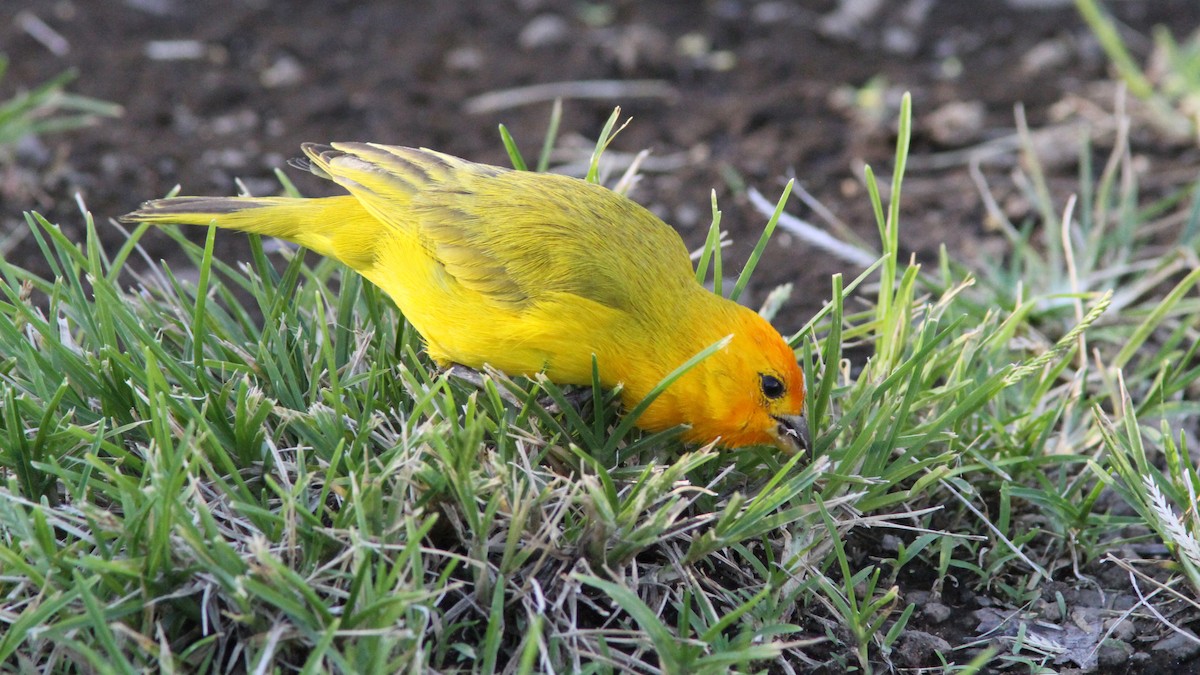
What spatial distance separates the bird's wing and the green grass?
0.68ft

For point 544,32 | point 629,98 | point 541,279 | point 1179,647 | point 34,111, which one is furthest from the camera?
point 544,32

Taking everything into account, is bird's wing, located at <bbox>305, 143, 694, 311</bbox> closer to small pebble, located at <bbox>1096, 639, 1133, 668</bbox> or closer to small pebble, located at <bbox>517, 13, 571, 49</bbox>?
small pebble, located at <bbox>1096, 639, 1133, 668</bbox>

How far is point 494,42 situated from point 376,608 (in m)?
4.10

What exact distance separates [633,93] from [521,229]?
8.06 ft

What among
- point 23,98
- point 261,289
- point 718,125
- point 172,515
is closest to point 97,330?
point 261,289

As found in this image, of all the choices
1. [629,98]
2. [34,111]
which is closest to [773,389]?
[629,98]

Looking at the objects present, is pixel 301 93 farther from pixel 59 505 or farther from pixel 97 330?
pixel 59 505

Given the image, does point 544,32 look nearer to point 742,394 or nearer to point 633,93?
point 633,93

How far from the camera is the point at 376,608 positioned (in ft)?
7.36

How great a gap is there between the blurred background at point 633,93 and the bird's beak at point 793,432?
1.29 metres

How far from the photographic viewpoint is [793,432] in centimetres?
287

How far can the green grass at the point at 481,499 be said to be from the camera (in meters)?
2.34

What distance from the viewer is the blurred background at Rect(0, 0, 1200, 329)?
4719 millimetres

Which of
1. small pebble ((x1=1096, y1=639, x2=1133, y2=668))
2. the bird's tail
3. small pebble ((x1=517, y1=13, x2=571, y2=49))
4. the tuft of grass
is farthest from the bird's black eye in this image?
small pebble ((x1=517, y1=13, x2=571, y2=49))
